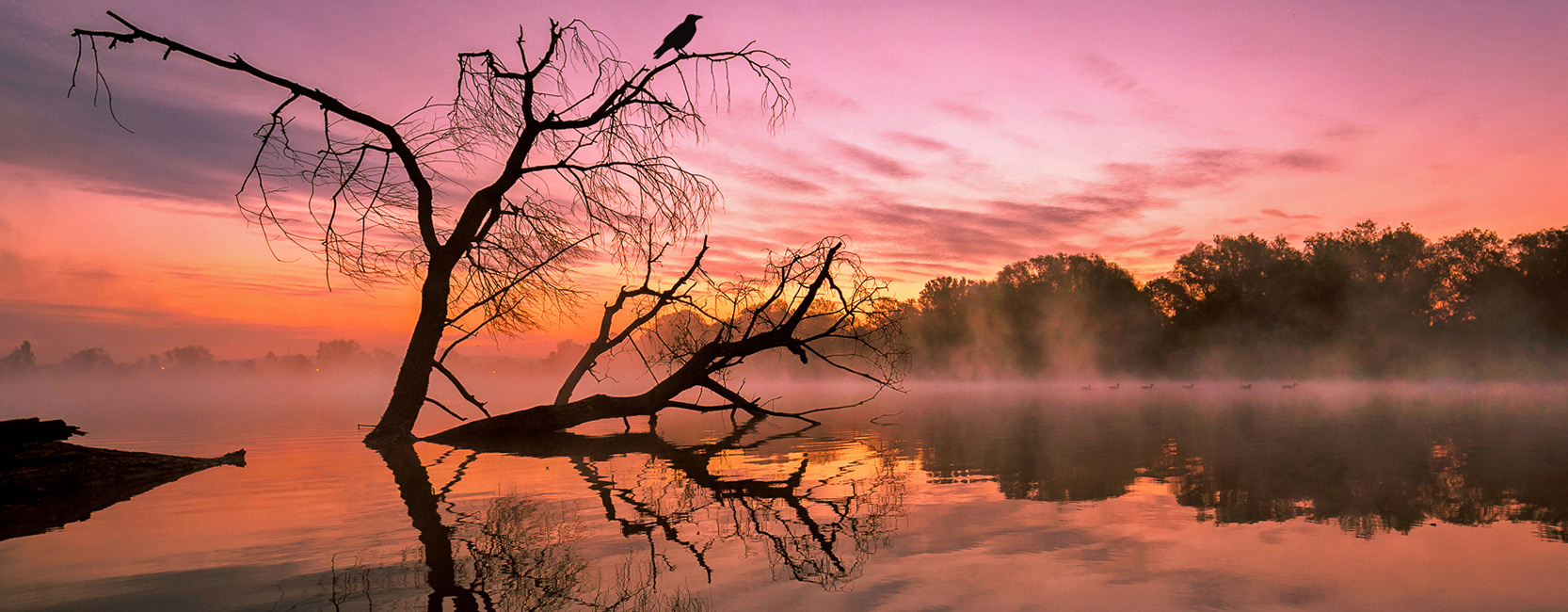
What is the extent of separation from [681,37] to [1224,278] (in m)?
90.7

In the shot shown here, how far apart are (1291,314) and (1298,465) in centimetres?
8312

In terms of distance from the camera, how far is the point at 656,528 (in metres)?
6.70

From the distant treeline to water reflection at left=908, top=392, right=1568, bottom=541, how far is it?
4870cm

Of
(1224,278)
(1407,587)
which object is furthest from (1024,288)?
(1407,587)

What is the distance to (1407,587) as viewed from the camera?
488cm

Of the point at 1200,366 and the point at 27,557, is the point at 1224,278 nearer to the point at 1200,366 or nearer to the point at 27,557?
the point at 1200,366

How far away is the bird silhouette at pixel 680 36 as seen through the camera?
40.6 ft

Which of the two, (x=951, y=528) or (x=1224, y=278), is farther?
(x=1224, y=278)

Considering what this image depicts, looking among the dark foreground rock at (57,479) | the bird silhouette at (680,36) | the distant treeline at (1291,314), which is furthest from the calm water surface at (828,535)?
the distant treeline at (1291,314)

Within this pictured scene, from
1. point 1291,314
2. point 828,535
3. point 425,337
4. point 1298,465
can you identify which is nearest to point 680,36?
point 425,337

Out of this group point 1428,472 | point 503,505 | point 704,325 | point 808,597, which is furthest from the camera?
point 704,325

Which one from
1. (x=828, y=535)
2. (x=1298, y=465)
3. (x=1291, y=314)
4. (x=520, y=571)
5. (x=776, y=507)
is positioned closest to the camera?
(x=520, y=571)

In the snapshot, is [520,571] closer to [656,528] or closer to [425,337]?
[656,528]

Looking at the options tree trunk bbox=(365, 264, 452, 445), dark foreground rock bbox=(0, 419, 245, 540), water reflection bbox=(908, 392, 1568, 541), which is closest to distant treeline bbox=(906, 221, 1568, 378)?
water reflection bbox=(908, 392, 1568, 541)
